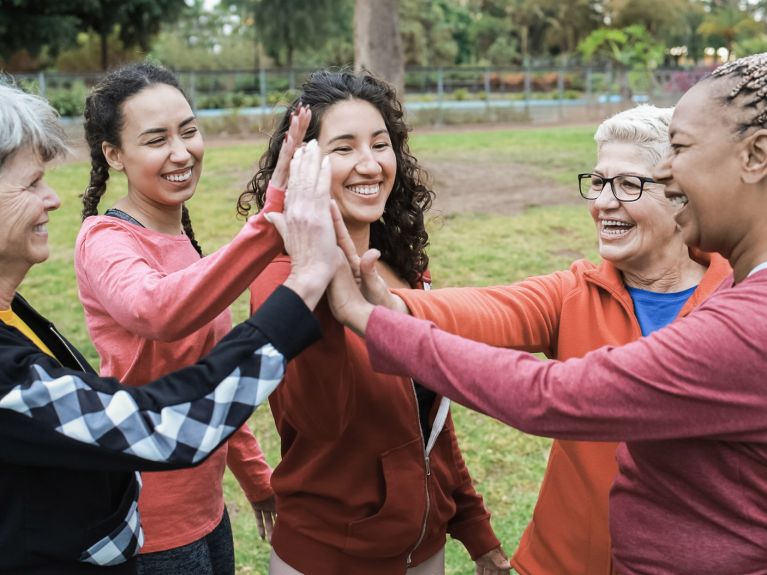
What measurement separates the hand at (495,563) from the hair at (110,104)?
139 cm

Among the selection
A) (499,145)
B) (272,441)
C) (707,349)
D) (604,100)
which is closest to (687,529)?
(707,349)

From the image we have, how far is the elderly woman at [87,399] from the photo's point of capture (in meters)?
1.63

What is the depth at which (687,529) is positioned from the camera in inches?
67.8

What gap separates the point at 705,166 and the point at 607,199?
0.77 metres

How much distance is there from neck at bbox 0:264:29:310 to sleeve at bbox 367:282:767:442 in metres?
0.92

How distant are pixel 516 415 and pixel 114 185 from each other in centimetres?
1182

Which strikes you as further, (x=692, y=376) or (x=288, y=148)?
(x=288, y=148)

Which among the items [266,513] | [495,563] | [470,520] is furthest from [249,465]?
[495,563]

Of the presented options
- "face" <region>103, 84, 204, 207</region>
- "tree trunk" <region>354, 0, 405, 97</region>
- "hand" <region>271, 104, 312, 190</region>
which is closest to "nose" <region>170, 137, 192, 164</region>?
"face" <region>103, 84, 204, 207</region>

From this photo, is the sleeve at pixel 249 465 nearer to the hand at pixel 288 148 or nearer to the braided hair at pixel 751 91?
the hand at pixel 288 148

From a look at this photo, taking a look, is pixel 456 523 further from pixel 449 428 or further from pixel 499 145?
pixel 499 145

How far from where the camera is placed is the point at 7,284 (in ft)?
6.34

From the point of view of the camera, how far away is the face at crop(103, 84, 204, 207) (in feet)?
8.77

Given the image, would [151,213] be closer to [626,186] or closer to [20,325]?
[20,325]
